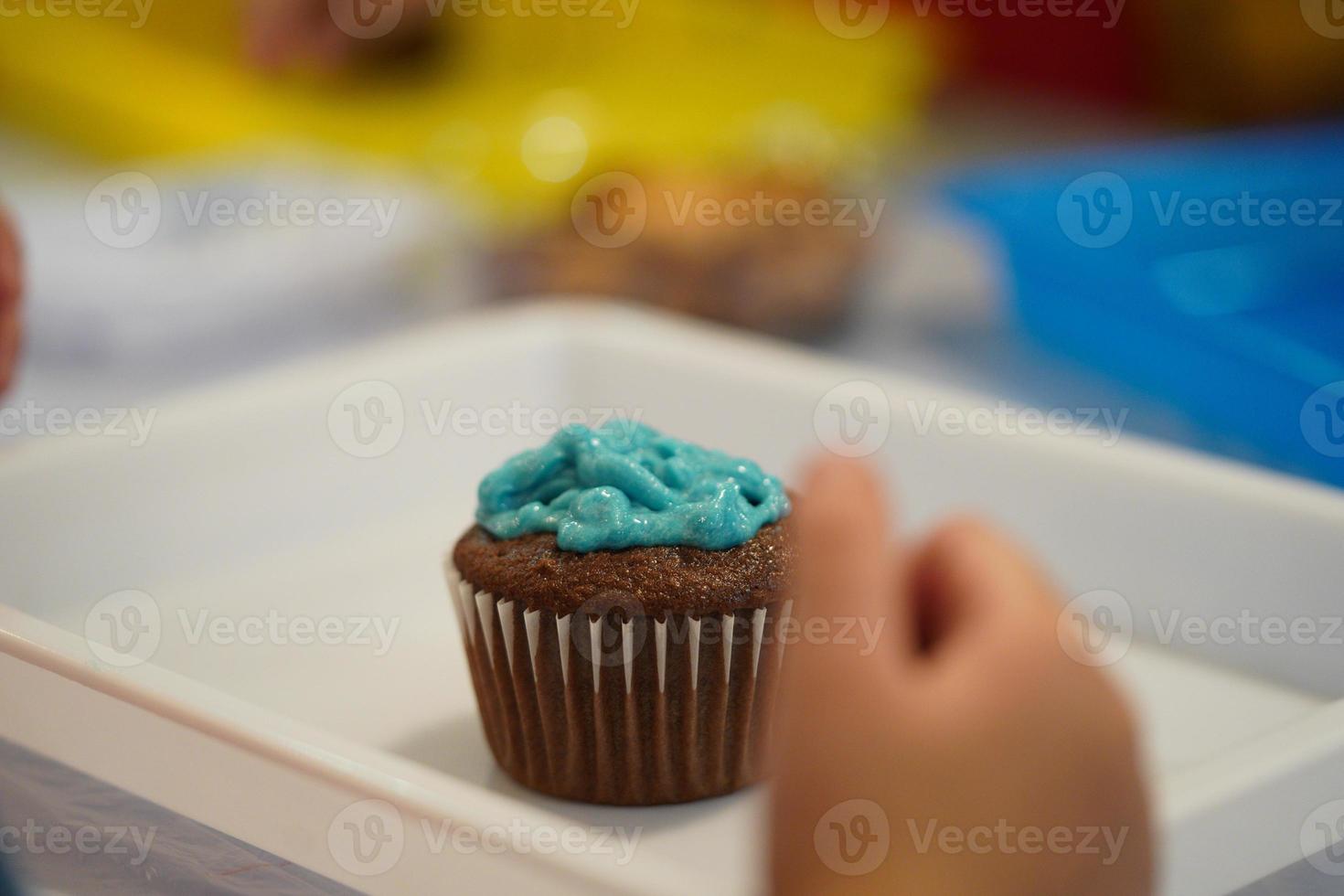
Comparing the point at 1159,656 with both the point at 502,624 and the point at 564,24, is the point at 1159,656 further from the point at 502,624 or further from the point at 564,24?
the point at 564,24


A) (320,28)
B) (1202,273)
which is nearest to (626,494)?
(1202,273)

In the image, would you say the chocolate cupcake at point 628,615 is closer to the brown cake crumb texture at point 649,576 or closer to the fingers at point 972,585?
the brown cake crumb texture at point 649,576

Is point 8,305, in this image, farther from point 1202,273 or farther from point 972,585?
point 1202,273

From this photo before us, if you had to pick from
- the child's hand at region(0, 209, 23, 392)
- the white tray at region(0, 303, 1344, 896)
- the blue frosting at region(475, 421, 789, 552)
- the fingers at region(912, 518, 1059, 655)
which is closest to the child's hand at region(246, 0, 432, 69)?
the white tray at region(0, 303, 1344, 896)

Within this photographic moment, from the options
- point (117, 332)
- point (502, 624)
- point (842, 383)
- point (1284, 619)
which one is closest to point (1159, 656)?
point (1284, 619)

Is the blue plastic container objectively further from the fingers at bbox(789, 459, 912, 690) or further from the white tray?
the fingers at bbox(789, 459, 912, 690)

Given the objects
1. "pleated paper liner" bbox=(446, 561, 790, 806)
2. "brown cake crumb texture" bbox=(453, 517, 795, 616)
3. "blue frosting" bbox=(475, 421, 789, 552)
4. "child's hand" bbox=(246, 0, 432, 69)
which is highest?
"child's hand" bbox=(246, 0, 432, 69)

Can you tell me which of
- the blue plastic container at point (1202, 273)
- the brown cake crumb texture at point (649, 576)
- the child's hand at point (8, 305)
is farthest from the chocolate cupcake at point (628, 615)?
the blue plastic container at point (1202, 273)
